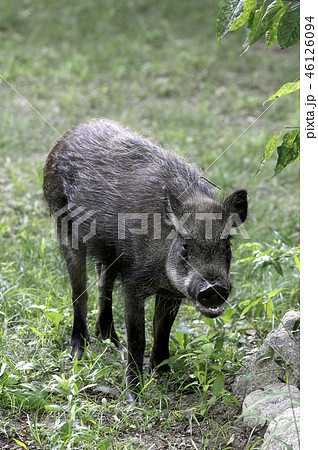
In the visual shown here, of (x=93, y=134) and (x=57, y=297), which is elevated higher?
(x=93, y=134)

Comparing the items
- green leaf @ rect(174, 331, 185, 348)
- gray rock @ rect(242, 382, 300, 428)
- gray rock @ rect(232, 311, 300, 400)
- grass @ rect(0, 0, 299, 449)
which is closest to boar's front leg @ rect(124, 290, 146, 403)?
grass @ rect(0, 0, 299, 449)

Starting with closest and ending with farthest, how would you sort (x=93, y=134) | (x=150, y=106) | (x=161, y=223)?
(x=161, y=223) < (x=93, y=134) < (x=150, y=106)

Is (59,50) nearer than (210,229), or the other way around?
(210,229)

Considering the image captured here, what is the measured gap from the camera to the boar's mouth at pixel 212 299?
3562 mm

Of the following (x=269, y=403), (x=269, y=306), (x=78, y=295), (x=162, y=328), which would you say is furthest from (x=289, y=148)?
(x=78, y=295)

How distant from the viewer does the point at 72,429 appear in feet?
11.0

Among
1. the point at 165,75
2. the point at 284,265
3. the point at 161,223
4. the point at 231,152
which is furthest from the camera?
the point at 165,75

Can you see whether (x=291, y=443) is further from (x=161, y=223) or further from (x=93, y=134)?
(x=93, y=134)

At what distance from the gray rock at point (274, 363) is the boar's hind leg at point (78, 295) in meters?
1.28

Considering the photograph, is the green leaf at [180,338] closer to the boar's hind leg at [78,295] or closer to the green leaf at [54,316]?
the boar's hind leg at [78,295]

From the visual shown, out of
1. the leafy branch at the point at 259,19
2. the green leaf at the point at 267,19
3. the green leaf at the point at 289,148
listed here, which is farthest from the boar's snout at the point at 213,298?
the green leaf at the point at 267,19

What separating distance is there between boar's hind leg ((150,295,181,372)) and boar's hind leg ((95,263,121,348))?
1.40ft

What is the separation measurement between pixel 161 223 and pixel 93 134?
111 cm

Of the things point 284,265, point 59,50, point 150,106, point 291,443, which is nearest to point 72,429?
point 291,443
